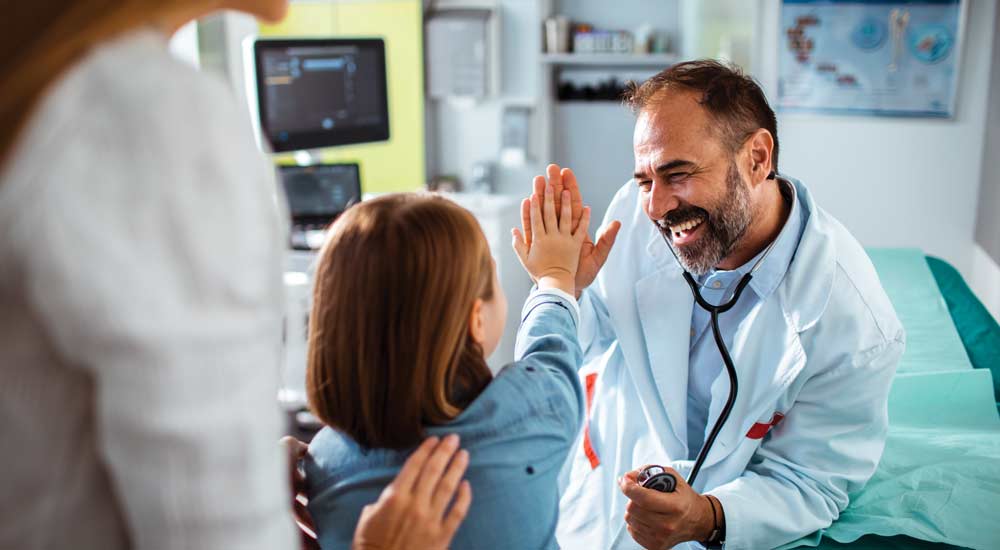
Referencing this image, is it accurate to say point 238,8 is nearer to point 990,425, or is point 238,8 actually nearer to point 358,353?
point 358,353

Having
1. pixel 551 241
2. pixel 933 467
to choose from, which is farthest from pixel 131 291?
pixel 933 467

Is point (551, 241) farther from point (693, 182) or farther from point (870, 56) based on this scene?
point (870, 56)

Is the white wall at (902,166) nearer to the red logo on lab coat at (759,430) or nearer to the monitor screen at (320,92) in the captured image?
the monitor screen at (320,92)

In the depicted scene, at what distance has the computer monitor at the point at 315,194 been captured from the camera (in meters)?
3.00

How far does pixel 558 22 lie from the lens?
369cm

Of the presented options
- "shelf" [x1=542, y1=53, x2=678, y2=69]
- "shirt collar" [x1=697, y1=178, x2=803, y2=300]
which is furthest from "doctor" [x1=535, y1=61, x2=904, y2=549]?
"shelf" [x1=542, y1=53, x2=678, y2=69]

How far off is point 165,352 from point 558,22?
3449mm

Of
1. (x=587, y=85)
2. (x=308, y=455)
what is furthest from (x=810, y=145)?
(x=308, y=455)

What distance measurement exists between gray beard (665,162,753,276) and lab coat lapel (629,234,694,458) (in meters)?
0.06

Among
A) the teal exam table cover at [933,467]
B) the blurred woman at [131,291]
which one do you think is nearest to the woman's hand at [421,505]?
the blurred woman at [131,291]

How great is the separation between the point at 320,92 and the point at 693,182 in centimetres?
197

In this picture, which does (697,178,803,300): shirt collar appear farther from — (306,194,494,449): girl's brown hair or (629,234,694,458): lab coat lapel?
(306,194,494,449): girl's brown hair

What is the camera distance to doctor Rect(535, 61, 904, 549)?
1268 mm

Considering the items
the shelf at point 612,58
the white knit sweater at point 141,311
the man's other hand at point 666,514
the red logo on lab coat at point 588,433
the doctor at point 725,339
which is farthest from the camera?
the shelf at point 612,58
